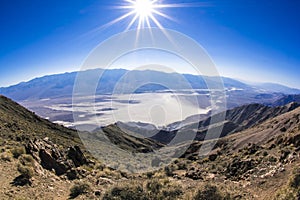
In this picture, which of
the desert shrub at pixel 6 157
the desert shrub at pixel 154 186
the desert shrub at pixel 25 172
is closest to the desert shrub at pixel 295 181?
the desert shrub at pixel 154 186

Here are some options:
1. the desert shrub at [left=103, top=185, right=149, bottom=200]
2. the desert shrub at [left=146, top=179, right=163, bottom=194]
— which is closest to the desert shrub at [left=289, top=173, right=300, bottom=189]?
the desert shrub at [left=146, top=179, right=163, bottom=194]

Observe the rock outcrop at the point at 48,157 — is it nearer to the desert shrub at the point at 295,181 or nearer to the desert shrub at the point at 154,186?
the desert shrub at the point at 154,186

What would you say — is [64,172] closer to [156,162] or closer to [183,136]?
[156,162]

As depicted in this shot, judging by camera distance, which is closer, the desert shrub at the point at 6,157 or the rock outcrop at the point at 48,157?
the desert shrub at the point at 6,157

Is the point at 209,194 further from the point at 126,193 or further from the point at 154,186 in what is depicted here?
the point at 126,193

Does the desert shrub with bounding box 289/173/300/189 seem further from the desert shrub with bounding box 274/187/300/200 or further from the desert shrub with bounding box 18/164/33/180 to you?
the desert shrub with bounding box 18/164/33/180

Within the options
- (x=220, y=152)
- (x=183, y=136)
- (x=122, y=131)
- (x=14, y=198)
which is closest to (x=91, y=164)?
(x=14, y=198)
